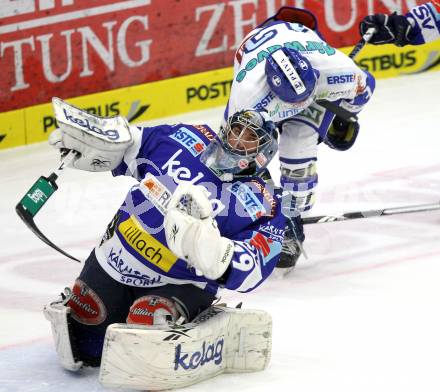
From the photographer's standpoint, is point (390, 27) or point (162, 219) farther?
point (390, 27)

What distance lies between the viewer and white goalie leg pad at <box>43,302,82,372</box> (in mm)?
4223

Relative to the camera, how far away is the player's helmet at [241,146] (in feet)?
13.5

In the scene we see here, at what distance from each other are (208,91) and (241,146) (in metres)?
4.16

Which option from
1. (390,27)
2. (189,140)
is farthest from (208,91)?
(189,140)

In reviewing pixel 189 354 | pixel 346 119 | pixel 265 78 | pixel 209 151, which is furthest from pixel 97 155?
pixel 346 119

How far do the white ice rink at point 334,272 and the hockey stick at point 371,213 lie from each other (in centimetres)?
12

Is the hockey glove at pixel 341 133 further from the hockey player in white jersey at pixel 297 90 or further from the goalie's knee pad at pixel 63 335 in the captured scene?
the goalie's knee pad at pixel 63 335

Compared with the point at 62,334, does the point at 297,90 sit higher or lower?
higher

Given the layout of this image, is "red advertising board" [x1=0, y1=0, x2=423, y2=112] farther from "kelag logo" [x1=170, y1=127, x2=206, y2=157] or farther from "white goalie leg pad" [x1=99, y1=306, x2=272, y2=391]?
"white goalie leg pad" [x1=99, y1=306, x2=272, y2=391]

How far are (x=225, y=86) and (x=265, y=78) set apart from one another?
10.0ft

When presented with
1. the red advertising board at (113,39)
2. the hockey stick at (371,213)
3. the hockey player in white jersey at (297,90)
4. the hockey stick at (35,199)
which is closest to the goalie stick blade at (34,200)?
the hockey stick at (35,199)

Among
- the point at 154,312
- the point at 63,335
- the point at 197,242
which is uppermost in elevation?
the point at 197,242

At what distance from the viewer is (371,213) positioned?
19.1 feet

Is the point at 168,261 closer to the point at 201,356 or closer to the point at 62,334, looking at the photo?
the point at 201,356
